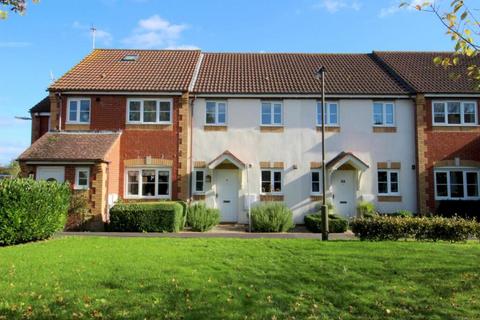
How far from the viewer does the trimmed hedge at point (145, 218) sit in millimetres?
17266

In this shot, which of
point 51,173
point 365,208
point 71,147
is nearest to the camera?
point 51,173

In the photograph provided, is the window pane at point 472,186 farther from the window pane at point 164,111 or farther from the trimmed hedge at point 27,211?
the trimmed hedge at point 27,211

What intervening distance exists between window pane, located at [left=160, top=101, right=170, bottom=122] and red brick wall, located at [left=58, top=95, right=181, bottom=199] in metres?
0.34

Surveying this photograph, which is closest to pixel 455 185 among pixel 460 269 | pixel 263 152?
pixel 263 152

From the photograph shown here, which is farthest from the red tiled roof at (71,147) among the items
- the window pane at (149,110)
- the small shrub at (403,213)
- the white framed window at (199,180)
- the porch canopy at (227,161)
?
the small shrub at (403,213)

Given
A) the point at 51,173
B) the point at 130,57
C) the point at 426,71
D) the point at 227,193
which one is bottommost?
the point at 227,193

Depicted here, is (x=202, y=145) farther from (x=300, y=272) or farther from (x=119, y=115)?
(x=300, y=272)

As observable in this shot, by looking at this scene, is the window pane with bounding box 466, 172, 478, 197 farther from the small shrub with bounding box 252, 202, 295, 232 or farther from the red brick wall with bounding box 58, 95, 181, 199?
the red brick wall with bounding box 58, 95, 181, 199

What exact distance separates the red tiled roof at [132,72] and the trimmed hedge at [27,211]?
7933mm

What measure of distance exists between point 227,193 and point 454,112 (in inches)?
466

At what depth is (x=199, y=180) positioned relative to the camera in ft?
70.2

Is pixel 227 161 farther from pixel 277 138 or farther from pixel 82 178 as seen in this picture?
pixel 82 178

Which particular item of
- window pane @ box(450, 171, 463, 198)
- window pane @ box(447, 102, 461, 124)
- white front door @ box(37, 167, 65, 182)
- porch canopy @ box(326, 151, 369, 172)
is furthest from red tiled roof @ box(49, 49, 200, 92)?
window pane @ box(450, 171, 463, 198)

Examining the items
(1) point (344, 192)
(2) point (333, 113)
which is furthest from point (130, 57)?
(1) point (344, 192)
